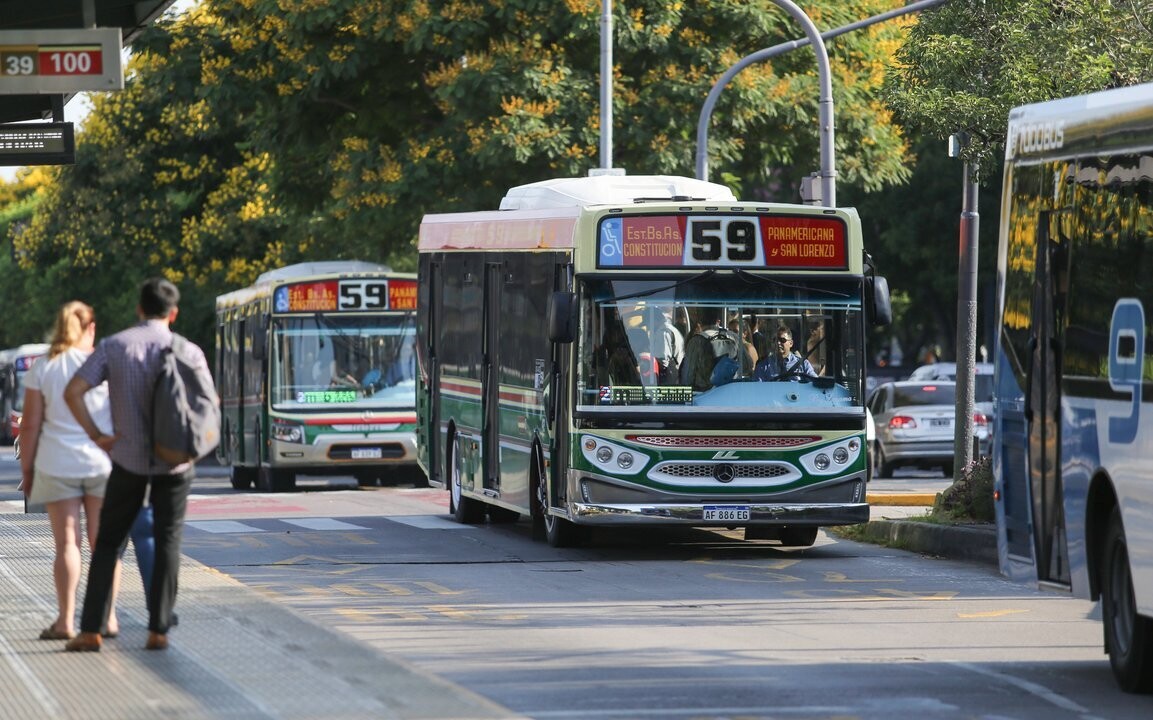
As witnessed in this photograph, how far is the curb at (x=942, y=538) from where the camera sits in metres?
17.7

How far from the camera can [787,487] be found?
58.0ft

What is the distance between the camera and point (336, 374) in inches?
1211

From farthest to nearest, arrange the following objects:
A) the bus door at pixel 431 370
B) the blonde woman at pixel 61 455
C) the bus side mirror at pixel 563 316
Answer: the bus door at pixel 431 370 < the bus side mirror at pixel 563 316 < the blonde woman at pixel 61 455

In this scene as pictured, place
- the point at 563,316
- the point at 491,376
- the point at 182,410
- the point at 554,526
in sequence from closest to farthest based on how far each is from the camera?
the point at 182,410, the point at 563,316, the point at 554,526, the point at 491,376

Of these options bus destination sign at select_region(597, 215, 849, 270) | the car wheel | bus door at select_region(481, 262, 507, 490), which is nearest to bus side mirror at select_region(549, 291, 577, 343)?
bus destination sign at select_region(597, 215, 849, 270)

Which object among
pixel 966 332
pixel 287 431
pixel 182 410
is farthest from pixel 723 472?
pixel 287 431

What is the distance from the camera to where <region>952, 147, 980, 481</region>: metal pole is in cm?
2042

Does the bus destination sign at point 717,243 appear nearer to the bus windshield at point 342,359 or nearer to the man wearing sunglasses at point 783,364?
the man wearing sunglasses at point 783,364

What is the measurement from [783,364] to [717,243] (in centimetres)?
106

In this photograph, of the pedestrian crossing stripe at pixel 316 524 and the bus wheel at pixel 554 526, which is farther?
the pedestrian crossing stripe at pixel 316 524

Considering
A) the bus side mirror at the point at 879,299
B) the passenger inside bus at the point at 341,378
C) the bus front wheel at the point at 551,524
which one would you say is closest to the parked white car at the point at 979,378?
the passenger inside bus at the point at 341,378

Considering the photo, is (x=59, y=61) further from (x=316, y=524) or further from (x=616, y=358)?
(x=316, y=524)

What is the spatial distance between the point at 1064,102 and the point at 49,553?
30.2 ft

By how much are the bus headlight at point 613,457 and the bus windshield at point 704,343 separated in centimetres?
26
